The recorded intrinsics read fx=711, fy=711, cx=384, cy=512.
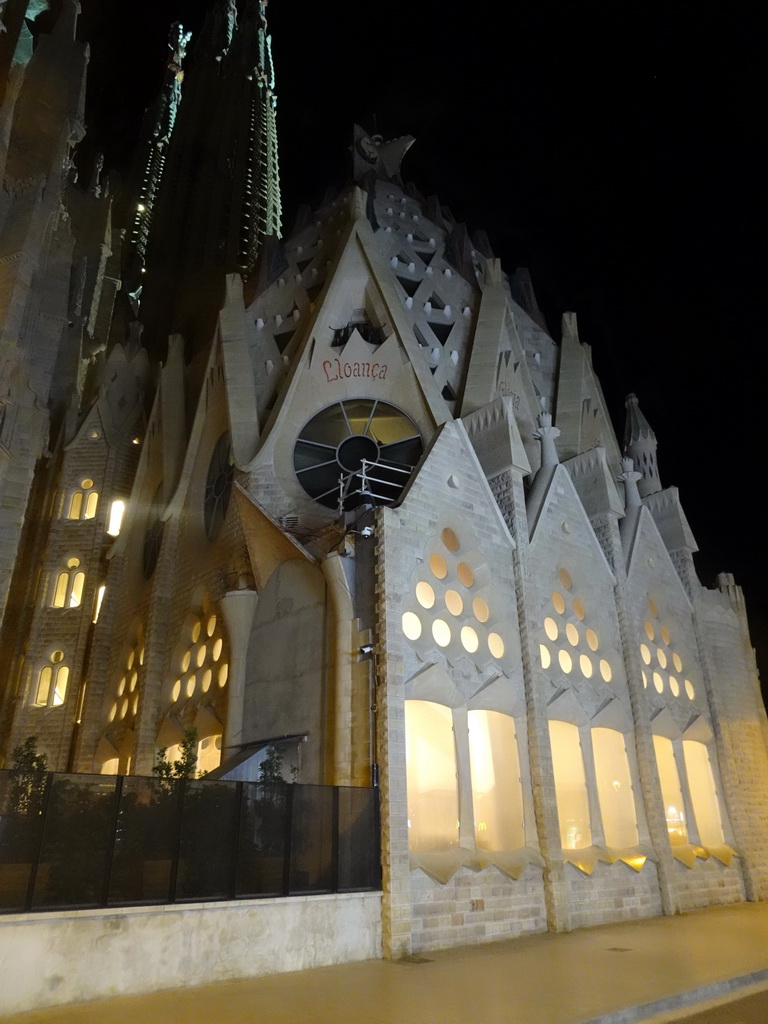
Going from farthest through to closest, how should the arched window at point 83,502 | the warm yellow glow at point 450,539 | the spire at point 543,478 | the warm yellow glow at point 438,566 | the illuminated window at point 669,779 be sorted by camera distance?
the arched window at point 83,502, the illuminated window at point 669,779, the spire at point 543,478, the warm yellow glow at point 450,539, the warm yellow glow at point 438,566

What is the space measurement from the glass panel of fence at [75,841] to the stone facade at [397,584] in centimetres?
462

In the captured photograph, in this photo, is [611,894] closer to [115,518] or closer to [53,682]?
[53,682]

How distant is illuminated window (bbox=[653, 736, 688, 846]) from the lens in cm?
1941

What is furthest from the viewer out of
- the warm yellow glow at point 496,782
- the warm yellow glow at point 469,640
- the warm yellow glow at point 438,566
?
the warm yellow glow at point 438,566

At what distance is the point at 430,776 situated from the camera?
1734 cm

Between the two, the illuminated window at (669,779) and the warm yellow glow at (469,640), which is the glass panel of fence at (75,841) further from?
the illuminated window at (669,779)

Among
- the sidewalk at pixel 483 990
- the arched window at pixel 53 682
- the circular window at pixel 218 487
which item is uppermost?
the circular window at pixel 218 487

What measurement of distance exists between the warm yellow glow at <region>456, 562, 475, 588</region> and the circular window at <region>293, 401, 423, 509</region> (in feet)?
14.1

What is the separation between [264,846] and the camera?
416 inches

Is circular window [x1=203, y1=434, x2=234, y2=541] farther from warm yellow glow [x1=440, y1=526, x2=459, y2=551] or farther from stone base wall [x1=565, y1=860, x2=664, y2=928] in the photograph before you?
stone base wall [x1=565, y1=860, x2=664, y2=928]

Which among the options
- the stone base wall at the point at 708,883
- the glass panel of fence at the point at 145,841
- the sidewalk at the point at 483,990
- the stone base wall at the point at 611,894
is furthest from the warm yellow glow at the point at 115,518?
the stone base wall at the point at 708,883

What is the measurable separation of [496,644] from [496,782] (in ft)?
9.85

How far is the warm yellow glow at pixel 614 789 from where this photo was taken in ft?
57.0

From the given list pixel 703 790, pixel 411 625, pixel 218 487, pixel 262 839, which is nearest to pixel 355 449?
pixel 218 487
